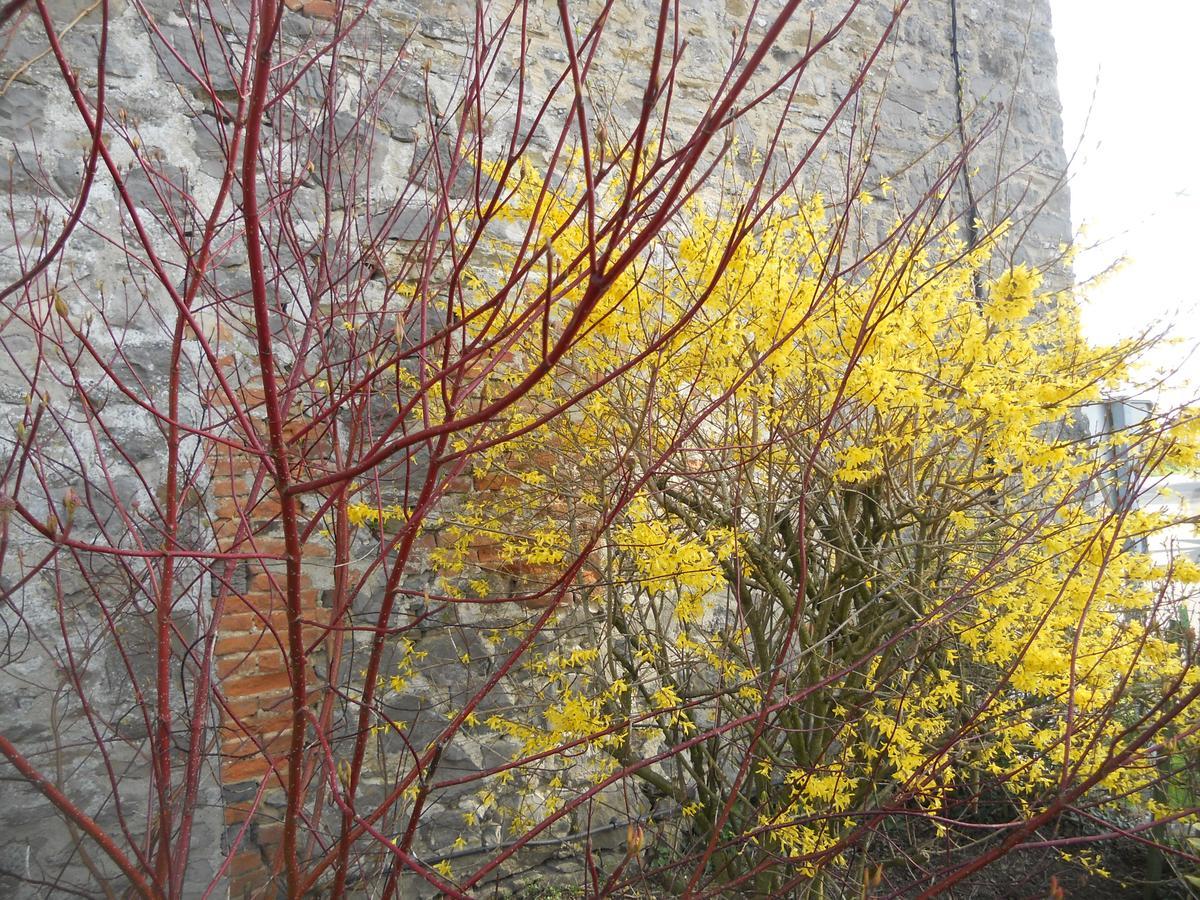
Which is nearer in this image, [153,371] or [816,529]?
[153,371]

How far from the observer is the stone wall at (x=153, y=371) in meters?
2.30

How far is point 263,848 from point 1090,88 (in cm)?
419

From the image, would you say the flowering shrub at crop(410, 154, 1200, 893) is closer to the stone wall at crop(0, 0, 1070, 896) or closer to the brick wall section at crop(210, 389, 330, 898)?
the stone wall at crop(0, 0, 1070, 896)

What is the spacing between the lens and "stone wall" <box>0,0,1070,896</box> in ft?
7.54

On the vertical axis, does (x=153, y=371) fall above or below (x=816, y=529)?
above

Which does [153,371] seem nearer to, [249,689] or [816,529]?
[249,689]

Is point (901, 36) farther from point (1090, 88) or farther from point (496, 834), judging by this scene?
point (496, 834)

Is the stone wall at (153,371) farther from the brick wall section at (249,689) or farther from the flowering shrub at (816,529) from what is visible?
the flowering shrub at (816,529)

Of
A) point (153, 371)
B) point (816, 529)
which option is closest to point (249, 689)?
point (153, 371)

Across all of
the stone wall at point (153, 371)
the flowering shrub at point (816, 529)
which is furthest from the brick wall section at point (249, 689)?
the flowering shrub at point (816, 529)

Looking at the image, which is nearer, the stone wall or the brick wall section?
the stone wall

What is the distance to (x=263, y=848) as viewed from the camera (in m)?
2.74

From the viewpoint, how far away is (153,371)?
2.76 metres

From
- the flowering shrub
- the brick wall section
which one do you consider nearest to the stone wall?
the brick wall section
